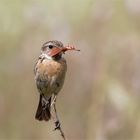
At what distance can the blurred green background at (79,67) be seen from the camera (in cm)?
785

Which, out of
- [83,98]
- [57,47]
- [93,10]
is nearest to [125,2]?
[93,10]

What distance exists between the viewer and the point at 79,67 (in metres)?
8.40

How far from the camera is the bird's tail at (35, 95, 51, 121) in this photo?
733 centimetres

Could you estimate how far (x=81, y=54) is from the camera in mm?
8383

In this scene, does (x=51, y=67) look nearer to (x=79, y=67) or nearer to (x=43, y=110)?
(x=43, y=110)

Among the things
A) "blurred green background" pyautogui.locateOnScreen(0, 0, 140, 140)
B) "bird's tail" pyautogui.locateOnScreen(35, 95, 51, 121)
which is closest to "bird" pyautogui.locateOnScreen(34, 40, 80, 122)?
"bird's tail" pyautogui.locateOnScreen(35, 95, 51, 121)

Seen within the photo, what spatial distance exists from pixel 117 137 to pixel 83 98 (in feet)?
1.68

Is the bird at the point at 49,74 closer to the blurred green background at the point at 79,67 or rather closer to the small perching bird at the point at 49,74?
the small perching bird at the point at 49,74

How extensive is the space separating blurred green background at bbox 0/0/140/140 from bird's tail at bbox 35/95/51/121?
0.38 m

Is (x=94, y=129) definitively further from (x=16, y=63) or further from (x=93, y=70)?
(x=16, y=63)

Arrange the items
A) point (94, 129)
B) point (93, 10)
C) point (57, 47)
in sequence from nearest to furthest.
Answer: point (57, 47) → point (94, 129) → point (93, 10)

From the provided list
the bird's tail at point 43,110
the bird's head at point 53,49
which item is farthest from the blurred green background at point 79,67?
the bird's head at point 53,49

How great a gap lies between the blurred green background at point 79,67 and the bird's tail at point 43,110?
38 cm

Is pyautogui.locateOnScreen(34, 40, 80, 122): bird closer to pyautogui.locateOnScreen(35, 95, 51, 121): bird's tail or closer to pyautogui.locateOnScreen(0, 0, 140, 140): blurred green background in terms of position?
pyautogui.locateOnScreen(35, 95, 51, 121): bird's tail
